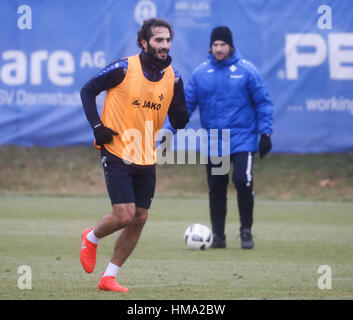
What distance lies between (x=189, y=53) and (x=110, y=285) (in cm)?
968

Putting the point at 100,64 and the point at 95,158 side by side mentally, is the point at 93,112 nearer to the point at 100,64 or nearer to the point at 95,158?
the point at 100,64

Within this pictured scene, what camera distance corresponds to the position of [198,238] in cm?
981

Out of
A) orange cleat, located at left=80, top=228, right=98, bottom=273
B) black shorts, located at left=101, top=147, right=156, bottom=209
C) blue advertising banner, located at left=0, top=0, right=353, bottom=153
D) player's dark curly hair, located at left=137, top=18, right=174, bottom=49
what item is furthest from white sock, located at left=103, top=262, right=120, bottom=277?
blue advertising banner, located at left=0, top=0, right=353, bottom=153

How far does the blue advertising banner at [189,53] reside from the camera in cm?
1569

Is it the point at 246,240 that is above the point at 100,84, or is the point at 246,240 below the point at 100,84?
below

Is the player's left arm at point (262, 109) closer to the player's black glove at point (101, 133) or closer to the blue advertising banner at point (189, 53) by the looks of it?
the player's black glove at point (101, 133)

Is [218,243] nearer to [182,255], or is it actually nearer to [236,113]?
[182,255]

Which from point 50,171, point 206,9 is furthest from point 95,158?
point 206,9

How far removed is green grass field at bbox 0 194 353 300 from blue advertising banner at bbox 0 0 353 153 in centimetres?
154

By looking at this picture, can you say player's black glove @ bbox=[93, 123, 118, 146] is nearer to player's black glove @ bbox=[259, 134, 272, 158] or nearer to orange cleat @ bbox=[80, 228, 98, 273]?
orange cleat @ bbox=[80, 228, 98, 273]

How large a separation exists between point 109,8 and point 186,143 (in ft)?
9.90

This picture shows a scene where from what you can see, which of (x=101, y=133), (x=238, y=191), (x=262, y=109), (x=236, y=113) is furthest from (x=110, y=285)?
(x=262, y=109)
